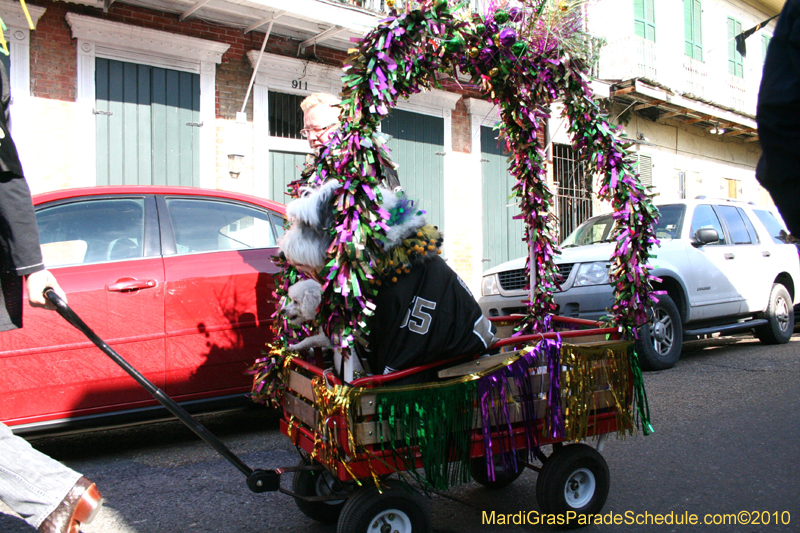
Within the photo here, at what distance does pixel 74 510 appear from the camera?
2195mm

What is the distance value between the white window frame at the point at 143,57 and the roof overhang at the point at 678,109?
9792 mm

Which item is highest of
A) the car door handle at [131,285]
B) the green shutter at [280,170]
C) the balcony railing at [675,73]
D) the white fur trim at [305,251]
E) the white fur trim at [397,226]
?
the balcony railing at [675,73]

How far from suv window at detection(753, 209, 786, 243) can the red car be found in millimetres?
7412

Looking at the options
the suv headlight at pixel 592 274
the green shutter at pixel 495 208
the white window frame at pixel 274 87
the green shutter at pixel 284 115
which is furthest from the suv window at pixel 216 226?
the green shutter at pixel 495 208

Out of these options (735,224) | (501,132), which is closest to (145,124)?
(501,132)

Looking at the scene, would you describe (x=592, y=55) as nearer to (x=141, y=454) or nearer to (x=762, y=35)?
(x=141, y=454)

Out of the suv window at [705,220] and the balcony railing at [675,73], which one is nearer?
the suv window at [705,220]

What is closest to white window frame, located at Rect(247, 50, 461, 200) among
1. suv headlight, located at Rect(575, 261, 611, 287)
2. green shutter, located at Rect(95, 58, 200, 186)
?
green shutter, located at Rect(95, 58, 200, 186)

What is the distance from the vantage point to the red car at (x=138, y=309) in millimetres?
3686

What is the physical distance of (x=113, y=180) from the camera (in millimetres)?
8305

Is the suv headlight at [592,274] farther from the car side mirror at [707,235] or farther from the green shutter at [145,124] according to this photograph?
the green shutter at [145,124]

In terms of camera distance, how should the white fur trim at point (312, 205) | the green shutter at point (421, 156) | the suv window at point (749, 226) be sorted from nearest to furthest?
the white fur trim at point (312, 205), the suv window at point (749, 226), the green shutter at point (421, 156)

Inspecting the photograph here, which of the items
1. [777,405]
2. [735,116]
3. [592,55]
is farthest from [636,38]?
[592,55]

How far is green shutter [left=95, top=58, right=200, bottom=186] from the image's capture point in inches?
325
